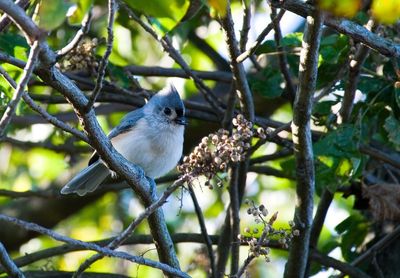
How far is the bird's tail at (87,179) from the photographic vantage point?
166 inches

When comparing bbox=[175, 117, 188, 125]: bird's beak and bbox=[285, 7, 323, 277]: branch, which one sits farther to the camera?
bbox=[175, 117, 188, 125]: bird's beak

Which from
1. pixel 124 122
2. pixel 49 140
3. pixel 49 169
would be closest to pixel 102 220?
pixel 49 169

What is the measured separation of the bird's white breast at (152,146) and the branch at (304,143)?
4.24ft

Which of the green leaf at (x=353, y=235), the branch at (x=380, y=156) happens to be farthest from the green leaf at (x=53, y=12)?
the green leaf at (x=353, y=235)

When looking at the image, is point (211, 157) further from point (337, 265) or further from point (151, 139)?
point (151, 139)

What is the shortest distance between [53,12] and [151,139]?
3163 millimetres

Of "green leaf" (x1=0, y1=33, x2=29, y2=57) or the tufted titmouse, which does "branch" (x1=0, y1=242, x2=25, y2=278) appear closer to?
"green leaf" (x1=0, y1=33, x2=29, y2=57)

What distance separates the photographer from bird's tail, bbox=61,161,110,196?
4.22 metres

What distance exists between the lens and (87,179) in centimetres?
433

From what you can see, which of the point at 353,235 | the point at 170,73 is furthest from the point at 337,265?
the point at 170,73

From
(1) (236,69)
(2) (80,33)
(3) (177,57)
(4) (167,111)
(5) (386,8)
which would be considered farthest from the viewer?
(4) (167,111)

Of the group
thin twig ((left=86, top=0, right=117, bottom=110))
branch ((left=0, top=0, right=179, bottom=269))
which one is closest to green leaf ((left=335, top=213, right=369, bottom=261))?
branch ((left=0, top=0, right=179, bottom=269))

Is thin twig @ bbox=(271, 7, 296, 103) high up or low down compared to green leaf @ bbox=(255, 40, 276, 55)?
up

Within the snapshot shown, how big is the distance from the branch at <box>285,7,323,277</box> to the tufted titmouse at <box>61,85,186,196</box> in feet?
4.29
